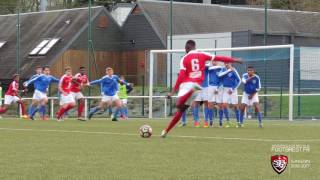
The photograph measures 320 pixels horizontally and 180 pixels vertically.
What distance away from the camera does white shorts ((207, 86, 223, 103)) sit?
25.1 metres

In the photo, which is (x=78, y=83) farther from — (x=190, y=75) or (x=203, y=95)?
(x=190, y=75)

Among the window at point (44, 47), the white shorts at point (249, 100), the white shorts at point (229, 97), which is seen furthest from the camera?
the window at point (44, 47)

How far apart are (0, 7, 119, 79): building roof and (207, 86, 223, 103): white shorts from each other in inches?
1041

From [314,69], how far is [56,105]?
14.8 m

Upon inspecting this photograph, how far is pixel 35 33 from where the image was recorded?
179 ft

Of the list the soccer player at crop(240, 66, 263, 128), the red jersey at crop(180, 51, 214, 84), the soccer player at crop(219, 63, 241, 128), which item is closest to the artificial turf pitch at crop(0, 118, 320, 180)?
the red jersey at crop(180, 51, 214, 84)

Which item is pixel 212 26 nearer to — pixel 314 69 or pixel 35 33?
pixel 35 33

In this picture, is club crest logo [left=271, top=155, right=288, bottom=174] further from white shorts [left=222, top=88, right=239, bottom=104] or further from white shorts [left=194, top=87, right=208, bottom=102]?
white shorts [left=222, top=88, right=239, bottom=104]

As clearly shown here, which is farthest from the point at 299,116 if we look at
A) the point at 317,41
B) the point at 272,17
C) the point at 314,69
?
the point at 272,17

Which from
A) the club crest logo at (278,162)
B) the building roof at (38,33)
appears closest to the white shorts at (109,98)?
the building roof at (38,33)

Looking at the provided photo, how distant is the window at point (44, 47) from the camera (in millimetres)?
52156

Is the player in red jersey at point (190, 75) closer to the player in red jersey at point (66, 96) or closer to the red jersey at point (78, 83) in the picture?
the player in red jersey at point (66, 96)

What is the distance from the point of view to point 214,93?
82.8ft

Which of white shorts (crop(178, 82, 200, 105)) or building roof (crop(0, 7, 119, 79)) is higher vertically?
building roof (crop(0, 7, 119, 79))
